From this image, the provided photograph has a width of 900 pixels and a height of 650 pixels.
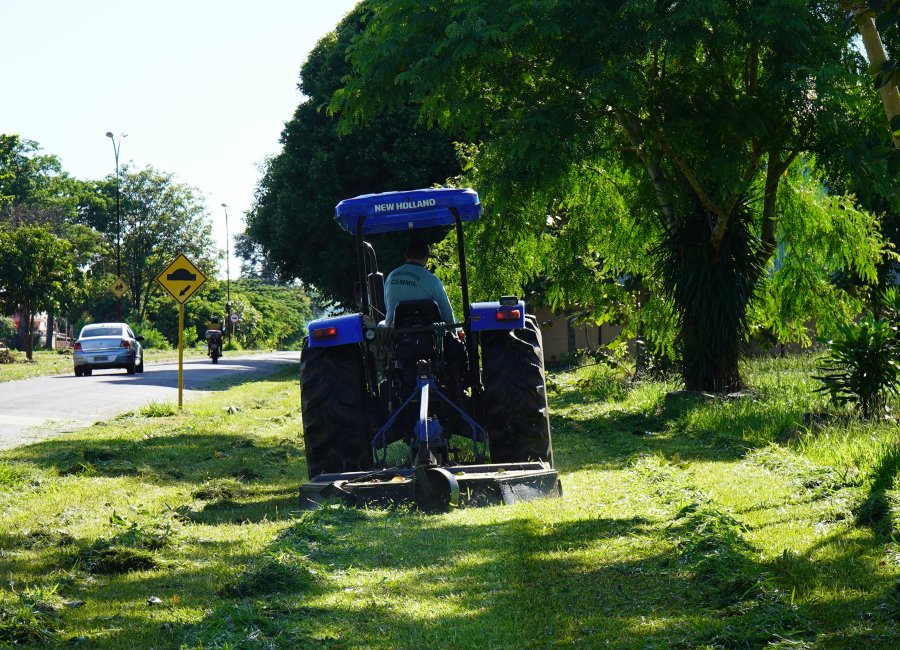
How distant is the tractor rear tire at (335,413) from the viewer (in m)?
9.45

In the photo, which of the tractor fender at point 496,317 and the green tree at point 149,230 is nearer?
the tractor fender at point 496,317

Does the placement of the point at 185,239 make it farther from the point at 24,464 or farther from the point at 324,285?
the point at 24,464

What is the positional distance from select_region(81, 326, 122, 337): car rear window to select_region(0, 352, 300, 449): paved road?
4.35 ft

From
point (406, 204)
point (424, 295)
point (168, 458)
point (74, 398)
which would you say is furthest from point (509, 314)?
point (74, 398)

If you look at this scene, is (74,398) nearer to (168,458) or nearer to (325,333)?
(168,458)

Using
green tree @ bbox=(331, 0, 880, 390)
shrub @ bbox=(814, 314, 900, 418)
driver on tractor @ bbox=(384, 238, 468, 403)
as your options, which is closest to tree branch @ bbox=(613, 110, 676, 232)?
green tree @ bbox=(331, 0, 880, 390)

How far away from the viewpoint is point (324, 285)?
35.3 m

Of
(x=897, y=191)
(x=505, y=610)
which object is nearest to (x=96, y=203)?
(x=897, y=191)

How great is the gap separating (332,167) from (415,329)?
82.6 feet

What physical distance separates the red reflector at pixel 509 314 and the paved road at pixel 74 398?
8.01 metres

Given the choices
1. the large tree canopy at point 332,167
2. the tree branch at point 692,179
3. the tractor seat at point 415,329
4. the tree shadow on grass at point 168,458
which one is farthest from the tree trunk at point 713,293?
the large tree canopy at point 332,167

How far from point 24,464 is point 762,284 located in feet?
37.5

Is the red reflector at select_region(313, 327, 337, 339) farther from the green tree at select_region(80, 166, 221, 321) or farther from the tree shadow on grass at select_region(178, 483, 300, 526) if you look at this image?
the green tree at select_region(80, 166, 221, 321)

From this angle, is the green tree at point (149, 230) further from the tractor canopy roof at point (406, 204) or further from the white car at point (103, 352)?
the tractor canopy roof at point (406, 204)
